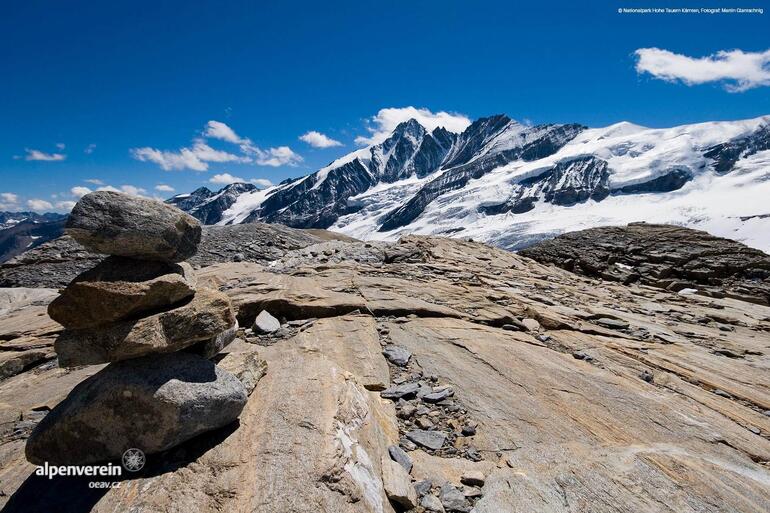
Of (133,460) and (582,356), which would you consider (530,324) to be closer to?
(582,356)

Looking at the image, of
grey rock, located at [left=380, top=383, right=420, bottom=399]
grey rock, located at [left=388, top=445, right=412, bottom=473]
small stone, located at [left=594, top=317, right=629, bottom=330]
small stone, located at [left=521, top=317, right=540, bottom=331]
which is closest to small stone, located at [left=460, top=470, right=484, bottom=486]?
grey rock, located at [left=388, top=445, right=412, bottom=473]

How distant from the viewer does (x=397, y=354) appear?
12.1 metres

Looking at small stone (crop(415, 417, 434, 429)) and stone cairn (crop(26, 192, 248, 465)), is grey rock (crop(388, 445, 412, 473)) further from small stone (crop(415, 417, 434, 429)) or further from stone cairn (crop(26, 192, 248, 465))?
stone cairn (crop(26, 192, 248, 465))

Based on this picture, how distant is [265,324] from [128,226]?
21.6ft

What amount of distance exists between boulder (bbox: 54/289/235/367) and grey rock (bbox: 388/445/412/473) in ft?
13.8

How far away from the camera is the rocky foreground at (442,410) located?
6.40 metres

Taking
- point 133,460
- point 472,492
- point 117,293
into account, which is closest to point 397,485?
point 472,492

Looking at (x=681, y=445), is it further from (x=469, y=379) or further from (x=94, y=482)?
(x=94, y=482)

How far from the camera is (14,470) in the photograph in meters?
6.79

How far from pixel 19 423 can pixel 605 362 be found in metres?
15.2

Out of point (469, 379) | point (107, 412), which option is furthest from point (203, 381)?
point (469, 379)

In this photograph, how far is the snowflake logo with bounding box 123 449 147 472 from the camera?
6438 millimetres

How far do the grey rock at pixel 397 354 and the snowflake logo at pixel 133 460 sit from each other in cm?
670

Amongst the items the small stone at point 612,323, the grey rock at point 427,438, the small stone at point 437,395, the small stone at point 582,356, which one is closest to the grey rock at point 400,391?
the small stone at point 437,395
